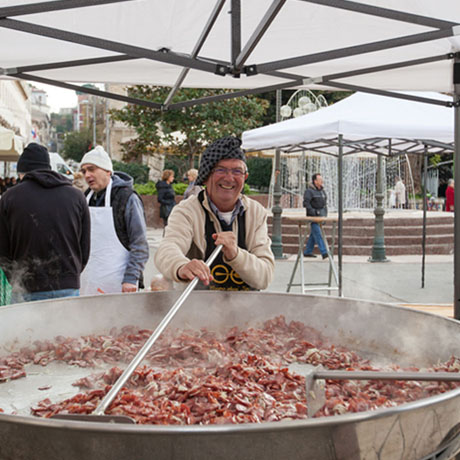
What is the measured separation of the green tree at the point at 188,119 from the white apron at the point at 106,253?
56.9 feet

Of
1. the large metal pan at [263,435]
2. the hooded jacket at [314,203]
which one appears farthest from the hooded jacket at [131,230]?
the hooded jacket at [314,203]

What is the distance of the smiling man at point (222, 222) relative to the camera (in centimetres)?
287

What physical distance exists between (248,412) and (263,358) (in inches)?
23.8

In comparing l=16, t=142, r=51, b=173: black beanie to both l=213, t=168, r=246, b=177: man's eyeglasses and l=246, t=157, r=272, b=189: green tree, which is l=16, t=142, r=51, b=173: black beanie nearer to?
l=213, t=168, r=246, b=177: man's eyeglasses

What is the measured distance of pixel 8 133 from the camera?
13914 millimetres

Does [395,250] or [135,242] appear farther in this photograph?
[395,250]

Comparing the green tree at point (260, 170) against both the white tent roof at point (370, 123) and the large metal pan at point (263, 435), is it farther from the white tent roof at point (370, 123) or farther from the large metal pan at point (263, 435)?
the large metal pan at point (263, 435)

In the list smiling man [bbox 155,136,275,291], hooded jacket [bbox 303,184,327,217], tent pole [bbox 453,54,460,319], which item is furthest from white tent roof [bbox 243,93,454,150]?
smiling man [bbox 155,136,275,291]

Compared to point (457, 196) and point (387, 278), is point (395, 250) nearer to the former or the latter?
point (387, 278)

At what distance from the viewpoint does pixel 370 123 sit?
7406 mm

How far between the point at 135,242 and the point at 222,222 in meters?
1.41

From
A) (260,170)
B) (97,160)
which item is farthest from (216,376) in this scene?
(260,170)

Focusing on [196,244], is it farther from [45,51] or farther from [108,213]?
[45,51]

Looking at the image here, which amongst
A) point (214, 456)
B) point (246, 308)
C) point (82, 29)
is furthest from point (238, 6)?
point (214, 456)
